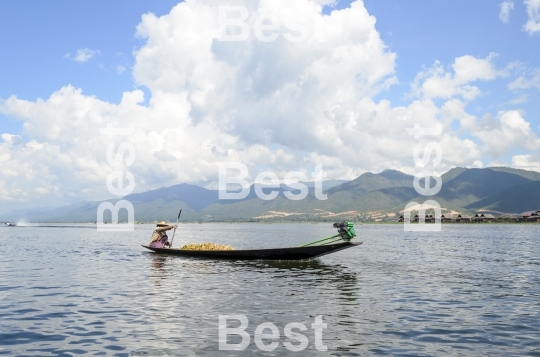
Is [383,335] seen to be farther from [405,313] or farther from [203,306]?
[203,306]

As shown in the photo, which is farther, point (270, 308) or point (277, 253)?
point (277, 253)

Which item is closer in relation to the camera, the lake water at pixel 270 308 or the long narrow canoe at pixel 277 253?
the lake water at pixel 270 308

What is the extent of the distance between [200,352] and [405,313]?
30.6 feet

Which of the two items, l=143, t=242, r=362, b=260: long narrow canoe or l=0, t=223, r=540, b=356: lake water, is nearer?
l=0, t=223, r=540, b=356: lake water

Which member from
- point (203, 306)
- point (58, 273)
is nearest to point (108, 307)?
point (203, 306)

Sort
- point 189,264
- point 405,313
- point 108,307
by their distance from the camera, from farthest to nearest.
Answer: point 189,264, point 108,307, point 405,313

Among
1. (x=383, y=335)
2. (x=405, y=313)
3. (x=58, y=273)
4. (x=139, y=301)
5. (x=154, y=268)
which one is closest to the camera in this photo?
(x=383, y=335)

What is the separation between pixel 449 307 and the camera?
1889cm

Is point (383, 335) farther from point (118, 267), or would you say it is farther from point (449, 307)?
point (118, 267)

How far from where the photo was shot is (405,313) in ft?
57.6

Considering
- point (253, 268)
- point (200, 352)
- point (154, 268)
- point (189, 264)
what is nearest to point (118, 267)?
point (154, 268)

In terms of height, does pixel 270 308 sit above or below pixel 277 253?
below

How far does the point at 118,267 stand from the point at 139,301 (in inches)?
625

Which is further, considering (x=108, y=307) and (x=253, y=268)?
(x=253, y=268)
